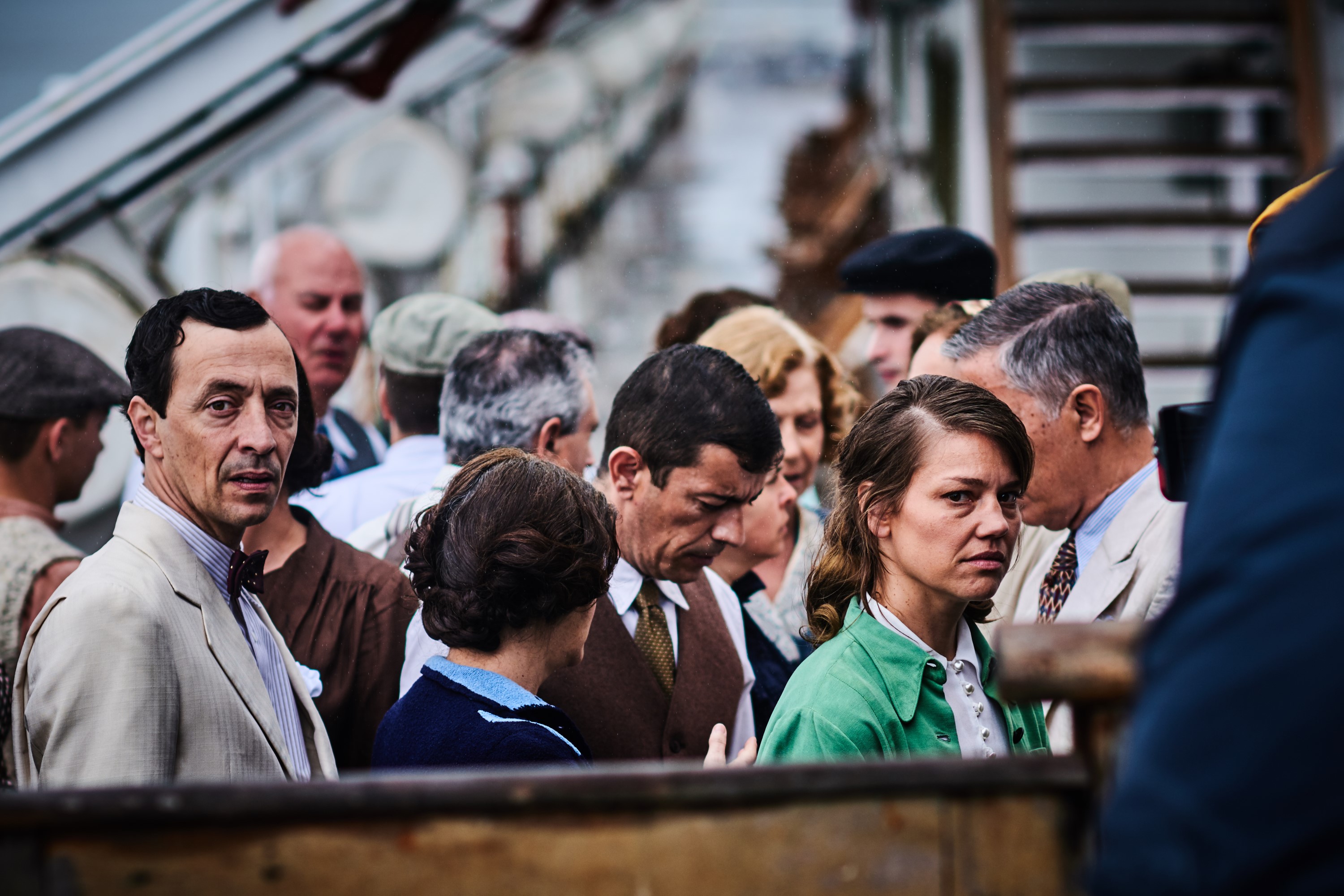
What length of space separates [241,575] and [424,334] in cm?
153

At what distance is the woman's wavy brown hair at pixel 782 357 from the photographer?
341 cm

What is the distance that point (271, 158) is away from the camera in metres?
5.88

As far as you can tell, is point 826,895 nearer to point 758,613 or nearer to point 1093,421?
point 1093,421

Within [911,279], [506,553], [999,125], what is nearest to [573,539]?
[506,553]

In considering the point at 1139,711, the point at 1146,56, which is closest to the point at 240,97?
the point at 1146,56

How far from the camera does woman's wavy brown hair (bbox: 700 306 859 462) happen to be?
3410mm

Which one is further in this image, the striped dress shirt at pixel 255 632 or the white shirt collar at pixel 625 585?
the white shirt collar at pixel 625 585

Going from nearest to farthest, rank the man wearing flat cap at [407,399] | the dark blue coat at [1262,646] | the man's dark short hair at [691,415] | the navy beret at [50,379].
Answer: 1. the dark blue coat at [1262,646]
2. the man's dark short hair at [691,415]
3. the navy beret at [50,379]
4. the man wearing flat cap at [407,399]

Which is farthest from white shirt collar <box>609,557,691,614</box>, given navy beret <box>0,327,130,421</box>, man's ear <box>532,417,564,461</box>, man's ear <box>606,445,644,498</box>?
navy beret <box>0,327,130,421</box>

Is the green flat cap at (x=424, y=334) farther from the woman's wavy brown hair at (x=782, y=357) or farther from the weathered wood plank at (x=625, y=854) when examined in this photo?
the weathered wood plank at (x=625, y=854)

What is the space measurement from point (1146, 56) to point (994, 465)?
597 centimetres

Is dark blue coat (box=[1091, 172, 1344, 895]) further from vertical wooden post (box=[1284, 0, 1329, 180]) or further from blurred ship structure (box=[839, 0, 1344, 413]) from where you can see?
vertical wooden post (box=[1284, 0, 1329, 180])

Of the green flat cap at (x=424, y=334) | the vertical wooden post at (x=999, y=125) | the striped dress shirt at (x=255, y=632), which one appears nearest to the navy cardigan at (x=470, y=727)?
the striped dress shirt at (x=255, y=632)

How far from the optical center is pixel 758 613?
324 cm
